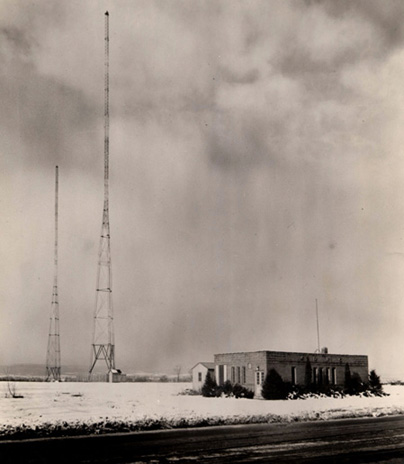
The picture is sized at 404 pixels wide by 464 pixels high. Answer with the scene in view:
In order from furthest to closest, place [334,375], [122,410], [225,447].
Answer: [334,375] < [122,410] < [225,447]

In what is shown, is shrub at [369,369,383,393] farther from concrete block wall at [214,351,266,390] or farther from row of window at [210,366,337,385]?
concrete block wall at [214,351,266,390]

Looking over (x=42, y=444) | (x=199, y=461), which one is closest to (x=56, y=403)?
(x=42, y=444)

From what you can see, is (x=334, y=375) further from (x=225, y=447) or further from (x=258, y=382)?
(x=225, y=447)

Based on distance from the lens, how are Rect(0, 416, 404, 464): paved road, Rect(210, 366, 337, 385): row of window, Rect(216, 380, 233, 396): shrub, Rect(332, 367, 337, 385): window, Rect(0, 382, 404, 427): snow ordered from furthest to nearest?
Rect(332, 367, 337, 385): window → Rect(216, 380, 233, 396): shrub → Rect(210, 366, 337, 385): row of window → Rect(0, 382, 404, 427): snow → Rect(0, 416, 404, 464): paved road

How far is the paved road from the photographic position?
1466 cm

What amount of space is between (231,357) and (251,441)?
93.4 ft

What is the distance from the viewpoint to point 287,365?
43.7 m

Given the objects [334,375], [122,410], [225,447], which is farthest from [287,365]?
[225,447]

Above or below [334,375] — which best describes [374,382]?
below

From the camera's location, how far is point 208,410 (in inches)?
1172

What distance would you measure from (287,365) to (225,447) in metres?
28.1

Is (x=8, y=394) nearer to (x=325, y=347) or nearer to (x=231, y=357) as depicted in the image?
(x=231, y=357)

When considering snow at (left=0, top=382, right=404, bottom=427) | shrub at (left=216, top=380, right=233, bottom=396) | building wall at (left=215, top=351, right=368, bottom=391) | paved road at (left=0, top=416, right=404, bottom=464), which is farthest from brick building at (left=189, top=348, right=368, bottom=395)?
paved road at (left=0, top=416, right=404, bottom=464)

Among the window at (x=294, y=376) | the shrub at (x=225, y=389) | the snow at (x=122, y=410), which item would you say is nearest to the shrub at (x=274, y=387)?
the window at (x=294, y=376)
